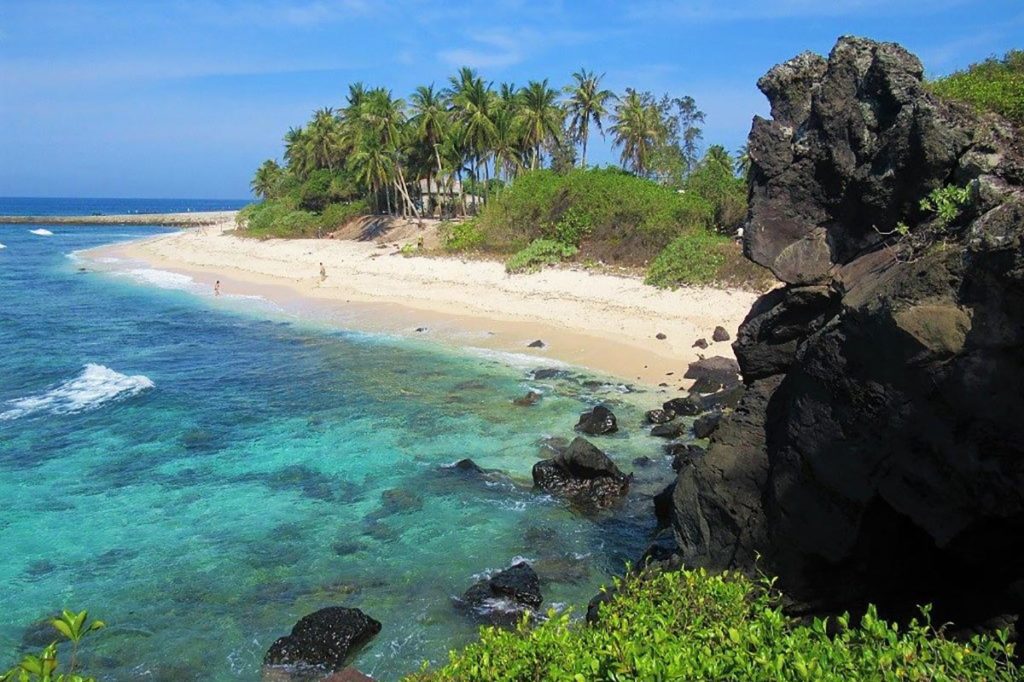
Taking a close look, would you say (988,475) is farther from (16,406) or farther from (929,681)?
(16,406)

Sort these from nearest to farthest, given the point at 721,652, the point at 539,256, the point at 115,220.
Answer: the point at 721,652, the point at 539,256, the point at 115,220

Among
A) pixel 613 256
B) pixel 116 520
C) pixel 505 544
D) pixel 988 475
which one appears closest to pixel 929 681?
pixel 988 475

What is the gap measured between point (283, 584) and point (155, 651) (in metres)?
2.33

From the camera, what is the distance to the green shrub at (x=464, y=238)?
45.9 metres

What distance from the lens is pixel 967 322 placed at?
23.0 ft

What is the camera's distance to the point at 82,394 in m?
25.1

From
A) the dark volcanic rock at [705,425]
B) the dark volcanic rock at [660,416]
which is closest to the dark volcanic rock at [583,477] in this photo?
the dark volcanic rock at [705,425]

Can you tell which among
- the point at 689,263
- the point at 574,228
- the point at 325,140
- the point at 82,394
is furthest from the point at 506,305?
the point at 325,140

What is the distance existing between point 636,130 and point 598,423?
46.8m

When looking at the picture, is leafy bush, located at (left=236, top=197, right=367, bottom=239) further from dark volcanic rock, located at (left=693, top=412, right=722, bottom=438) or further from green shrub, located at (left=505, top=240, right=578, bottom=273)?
dark volcanic rock, located at (left=693, top=412, right=722, bottom=438)

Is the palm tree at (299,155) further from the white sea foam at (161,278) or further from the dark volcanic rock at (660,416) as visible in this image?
the dark volcanic rock at (660,416)

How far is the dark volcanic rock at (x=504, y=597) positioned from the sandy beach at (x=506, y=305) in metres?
12.2

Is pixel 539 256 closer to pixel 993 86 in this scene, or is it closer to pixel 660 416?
pixel 660 416

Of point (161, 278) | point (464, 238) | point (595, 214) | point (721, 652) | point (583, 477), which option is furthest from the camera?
point (161, 278)
